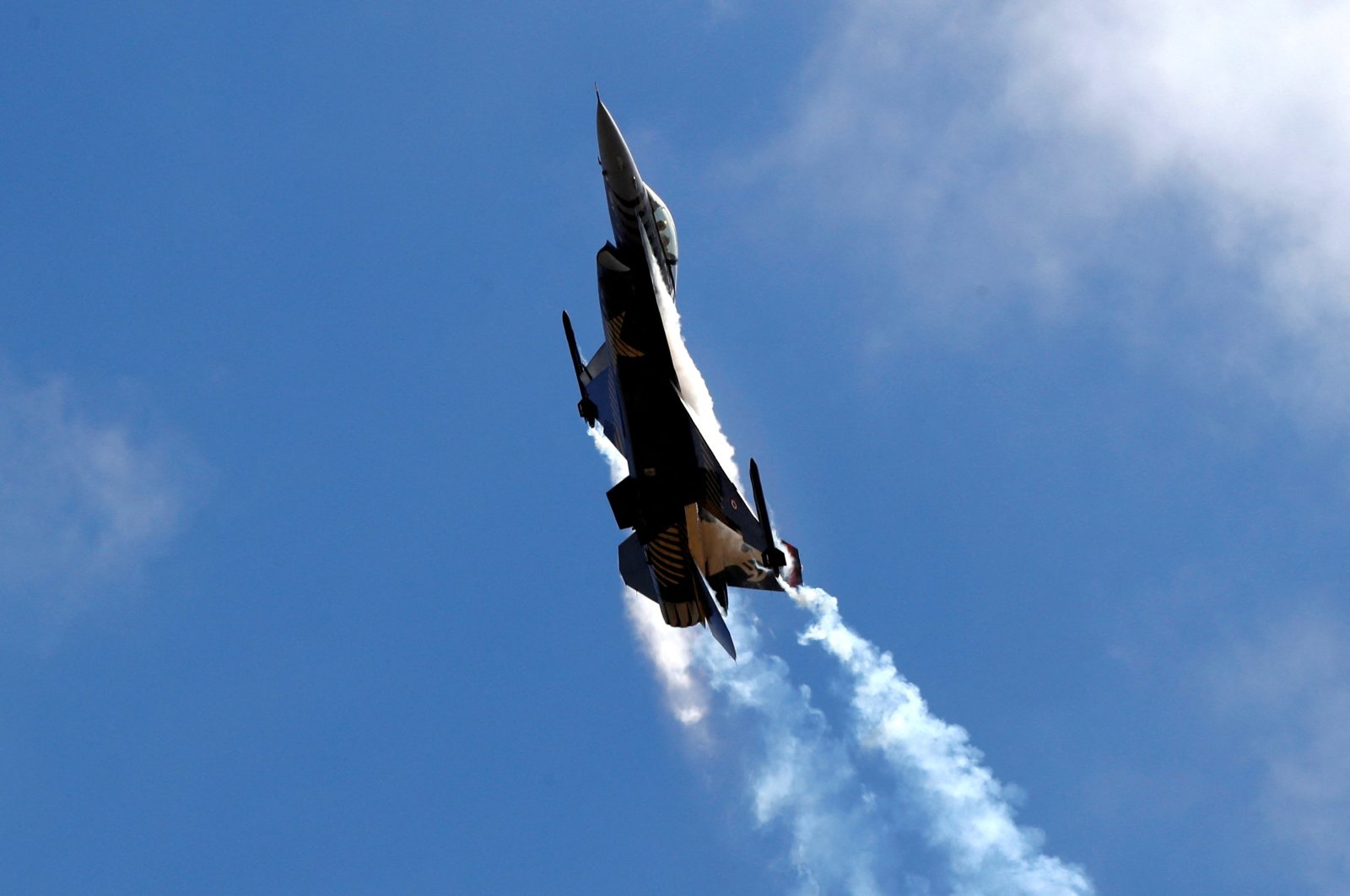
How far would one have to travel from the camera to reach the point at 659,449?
185ft

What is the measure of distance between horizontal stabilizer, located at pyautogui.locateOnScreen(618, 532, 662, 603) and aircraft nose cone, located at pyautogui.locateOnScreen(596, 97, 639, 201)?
43.2 ft

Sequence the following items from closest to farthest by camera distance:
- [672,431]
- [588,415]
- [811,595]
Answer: [672,431] → [588,415] → [811,595]

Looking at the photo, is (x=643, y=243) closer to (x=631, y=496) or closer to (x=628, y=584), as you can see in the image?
(x=631, y=496)

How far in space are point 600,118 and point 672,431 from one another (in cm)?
1135

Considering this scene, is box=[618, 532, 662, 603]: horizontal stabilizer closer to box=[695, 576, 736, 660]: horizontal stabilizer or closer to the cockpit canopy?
box=[695, 576, 736, 660]: horizontal stabilizer

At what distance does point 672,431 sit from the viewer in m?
56.0

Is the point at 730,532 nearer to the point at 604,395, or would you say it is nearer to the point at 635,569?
the point at 635,569

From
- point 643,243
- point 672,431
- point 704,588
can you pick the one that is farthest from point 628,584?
point 643,243

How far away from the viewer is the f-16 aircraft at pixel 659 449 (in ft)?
184

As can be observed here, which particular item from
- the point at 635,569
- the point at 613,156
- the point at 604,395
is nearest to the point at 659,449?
the point at 604,395

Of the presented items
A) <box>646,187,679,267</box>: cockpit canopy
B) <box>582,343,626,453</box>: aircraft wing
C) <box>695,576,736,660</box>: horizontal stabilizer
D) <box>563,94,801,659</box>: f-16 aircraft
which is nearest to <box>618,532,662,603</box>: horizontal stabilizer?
<box>563,94,801,659</box>: f-16 aircraft

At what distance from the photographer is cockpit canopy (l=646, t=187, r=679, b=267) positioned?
59.6m

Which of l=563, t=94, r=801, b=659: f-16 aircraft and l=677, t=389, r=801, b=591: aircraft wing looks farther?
l=677, t=389, r=801, b=591: aircraft wing

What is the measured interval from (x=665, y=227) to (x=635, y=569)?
13060 millimetres
